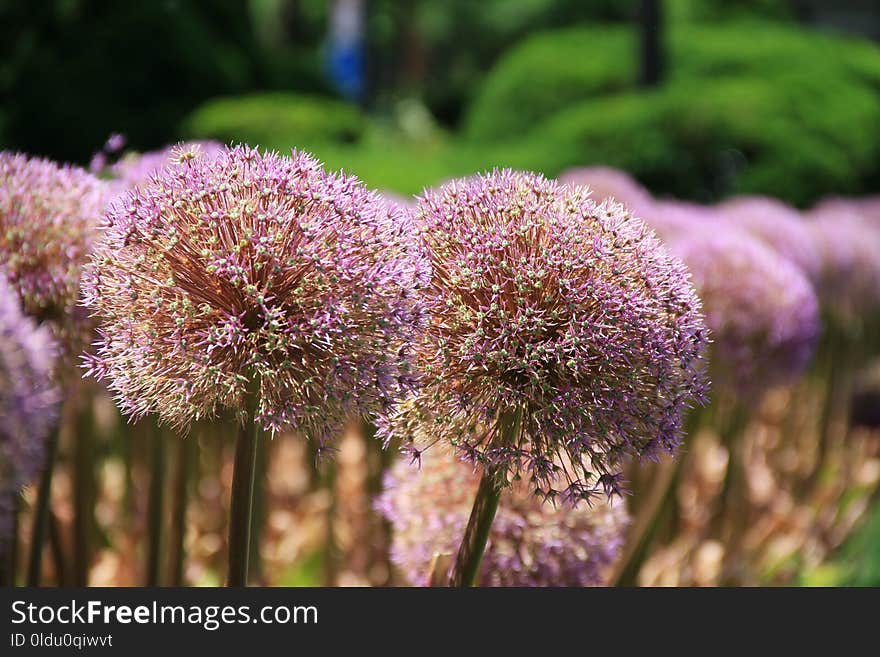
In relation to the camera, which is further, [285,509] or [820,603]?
[285,509]

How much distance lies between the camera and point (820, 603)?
1002mm

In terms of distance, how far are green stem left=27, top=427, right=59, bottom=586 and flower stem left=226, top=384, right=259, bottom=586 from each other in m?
0.35

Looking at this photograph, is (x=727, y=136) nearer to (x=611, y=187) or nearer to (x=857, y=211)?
(x=857, y=211)

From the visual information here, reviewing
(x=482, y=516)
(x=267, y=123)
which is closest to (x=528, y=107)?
(x=267, y=123)

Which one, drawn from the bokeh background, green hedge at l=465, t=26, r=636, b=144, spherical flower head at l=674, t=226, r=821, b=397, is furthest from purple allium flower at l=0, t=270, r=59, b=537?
green hedge at l=465, t=26, r=636, b=144

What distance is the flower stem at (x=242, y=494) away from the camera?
880 mm

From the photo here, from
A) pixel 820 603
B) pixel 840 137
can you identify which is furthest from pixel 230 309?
pixel 840 137

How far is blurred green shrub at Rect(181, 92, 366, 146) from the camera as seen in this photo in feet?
15.1

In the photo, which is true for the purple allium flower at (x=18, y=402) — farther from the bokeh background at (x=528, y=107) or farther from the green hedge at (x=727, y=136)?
the green hedge at (x=727, y=136)

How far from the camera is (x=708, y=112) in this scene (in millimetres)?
5152

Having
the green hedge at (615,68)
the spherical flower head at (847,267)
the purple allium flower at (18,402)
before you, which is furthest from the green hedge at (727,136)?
the purple allium flower at (18,402)

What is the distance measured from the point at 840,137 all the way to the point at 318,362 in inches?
207

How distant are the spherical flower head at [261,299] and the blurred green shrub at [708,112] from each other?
12.4 feet

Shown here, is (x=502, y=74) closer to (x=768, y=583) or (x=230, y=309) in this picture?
(x=768, y=583)
